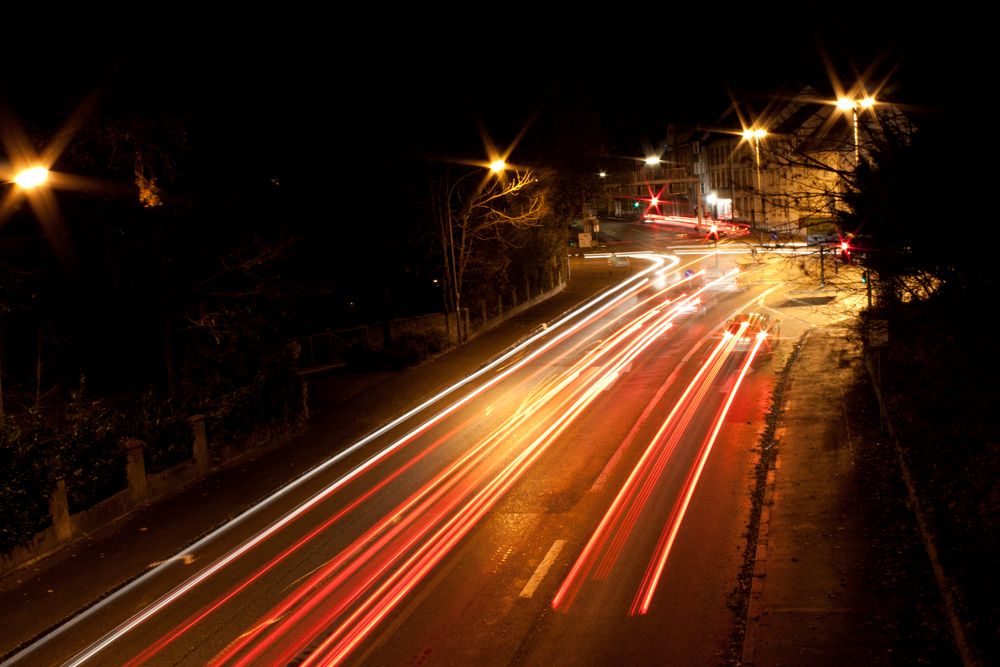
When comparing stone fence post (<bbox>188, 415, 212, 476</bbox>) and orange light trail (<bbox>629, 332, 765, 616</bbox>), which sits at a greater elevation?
stone fence post (<bbox>188, 415, 212, 476</bbox>)

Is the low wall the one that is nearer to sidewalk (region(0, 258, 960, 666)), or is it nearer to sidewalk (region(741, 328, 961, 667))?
sidewalk (region(0, 258, 960, 666))

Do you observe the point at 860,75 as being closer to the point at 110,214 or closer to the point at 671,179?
the point at 110,214

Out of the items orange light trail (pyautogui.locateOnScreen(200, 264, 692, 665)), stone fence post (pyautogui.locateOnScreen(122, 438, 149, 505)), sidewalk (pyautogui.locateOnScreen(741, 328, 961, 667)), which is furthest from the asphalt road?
stone fence post (pyautogui.locateOnScreen(122, 438, 149, 505))

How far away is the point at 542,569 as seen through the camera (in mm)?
11672

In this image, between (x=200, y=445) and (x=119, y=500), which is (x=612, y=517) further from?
(x=200, y=445)

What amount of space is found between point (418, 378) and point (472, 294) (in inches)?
400

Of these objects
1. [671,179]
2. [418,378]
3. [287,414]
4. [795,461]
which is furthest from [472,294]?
[671,179]

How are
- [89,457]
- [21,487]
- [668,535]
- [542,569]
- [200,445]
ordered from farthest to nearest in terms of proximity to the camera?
[200,445] < [89,457] < [21,487] < [668,535] < [542,569]

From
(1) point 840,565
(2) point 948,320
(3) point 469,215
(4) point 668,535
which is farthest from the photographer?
(3) point 469,215

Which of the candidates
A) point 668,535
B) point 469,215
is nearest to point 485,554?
point 668,535

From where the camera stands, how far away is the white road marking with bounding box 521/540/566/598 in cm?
1097

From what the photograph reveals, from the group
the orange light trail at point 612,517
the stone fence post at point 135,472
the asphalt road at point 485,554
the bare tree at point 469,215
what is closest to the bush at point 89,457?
the stone fence post at point 135,472

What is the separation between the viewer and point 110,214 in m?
20.9

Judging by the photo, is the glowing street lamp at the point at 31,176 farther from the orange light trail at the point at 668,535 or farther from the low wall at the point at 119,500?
the orange light trail at the point at 668,535
